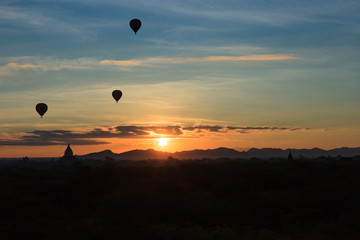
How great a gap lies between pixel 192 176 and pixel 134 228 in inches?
1555

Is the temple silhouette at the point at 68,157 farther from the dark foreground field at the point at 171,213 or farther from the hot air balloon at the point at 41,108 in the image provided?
the dark foreground field at the point at 171,213

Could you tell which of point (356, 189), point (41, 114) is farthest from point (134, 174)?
point (356, 189)

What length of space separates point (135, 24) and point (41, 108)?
78.8ft

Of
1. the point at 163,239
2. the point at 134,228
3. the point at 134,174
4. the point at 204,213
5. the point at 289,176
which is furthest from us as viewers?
the point at 134,174

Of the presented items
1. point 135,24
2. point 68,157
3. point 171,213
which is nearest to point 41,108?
point 135,24

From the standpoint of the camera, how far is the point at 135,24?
220ft

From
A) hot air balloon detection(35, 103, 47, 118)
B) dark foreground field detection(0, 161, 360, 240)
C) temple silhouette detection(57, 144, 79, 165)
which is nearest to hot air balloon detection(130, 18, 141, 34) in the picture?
hot air balloon detection(35, 103, 47, 118)

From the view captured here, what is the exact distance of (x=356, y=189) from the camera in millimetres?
43500

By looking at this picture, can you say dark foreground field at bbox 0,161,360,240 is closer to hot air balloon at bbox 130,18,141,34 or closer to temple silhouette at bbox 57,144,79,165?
hot air balloon at bbox 130,18,141,34

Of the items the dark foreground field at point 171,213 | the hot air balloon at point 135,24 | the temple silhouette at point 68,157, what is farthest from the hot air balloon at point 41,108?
the temple silhouette at point 68,157

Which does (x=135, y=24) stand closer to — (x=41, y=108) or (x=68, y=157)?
(x=41, y=108)

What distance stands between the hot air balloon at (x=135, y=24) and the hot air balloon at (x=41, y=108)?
76.5 feet

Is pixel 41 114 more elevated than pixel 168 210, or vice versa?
pixel 41 114

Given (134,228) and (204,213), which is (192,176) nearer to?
(204,213)
